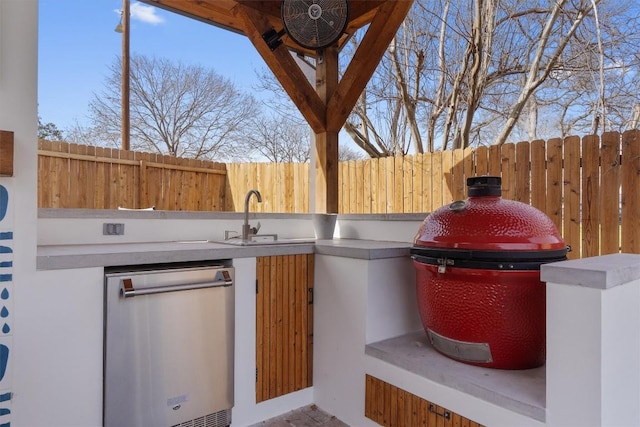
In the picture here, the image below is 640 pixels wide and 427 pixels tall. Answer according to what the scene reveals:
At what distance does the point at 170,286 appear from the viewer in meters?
1.82

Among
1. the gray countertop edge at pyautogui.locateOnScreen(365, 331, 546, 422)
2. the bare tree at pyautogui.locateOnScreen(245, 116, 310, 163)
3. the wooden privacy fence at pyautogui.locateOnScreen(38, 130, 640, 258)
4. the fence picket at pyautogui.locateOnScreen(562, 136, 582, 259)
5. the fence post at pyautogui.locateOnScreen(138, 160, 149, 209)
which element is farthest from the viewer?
the bare tree at pyautogui.locateOnScreen(245, 116, 310, 163)

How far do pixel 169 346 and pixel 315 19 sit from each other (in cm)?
238

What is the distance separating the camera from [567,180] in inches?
128

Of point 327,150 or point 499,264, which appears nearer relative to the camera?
point 499,264

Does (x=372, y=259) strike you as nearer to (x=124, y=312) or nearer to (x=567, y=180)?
(x=124, y=312)

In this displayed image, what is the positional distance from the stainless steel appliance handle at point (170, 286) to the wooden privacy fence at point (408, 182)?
7.02 ft

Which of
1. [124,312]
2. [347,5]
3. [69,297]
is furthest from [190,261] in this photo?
[347,5]

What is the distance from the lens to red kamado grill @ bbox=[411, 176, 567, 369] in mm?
1525

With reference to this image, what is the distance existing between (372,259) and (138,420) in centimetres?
135

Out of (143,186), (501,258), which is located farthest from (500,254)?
(143,186)

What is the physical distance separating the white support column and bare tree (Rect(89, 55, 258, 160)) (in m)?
5.11

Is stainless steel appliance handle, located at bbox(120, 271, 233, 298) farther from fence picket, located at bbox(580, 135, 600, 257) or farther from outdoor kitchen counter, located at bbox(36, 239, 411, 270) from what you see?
fence picket, located at bbox(580, 135, 600, 257)

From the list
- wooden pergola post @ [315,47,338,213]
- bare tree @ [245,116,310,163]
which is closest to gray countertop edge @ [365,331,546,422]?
wooden pergola post @ [315,47,338,213]

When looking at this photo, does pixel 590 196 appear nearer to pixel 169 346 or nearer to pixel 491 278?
pixel 491 278
